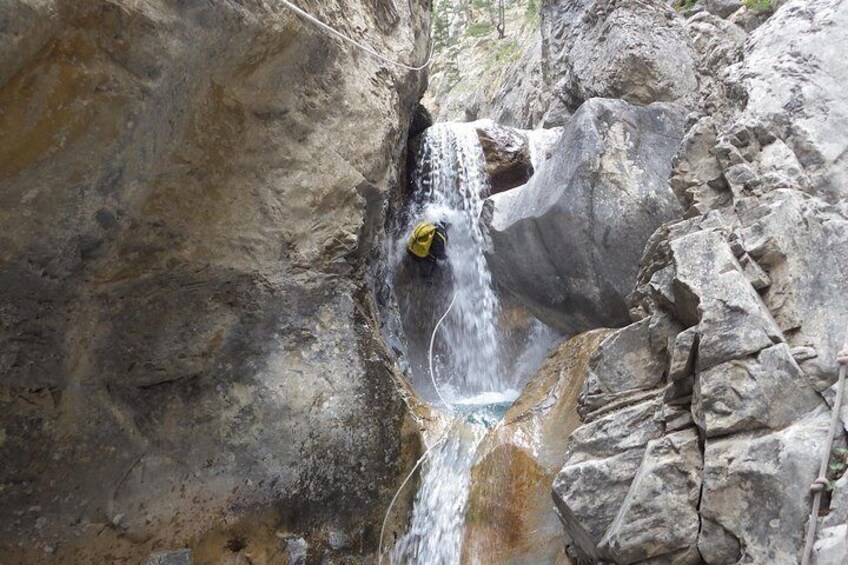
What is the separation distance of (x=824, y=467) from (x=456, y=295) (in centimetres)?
713

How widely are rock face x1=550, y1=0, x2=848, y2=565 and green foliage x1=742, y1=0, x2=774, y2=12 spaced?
4685 millimetres

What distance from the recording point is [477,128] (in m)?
11.6

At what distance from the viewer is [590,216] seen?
761cm

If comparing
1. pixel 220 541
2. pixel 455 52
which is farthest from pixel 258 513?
pixel 455 52

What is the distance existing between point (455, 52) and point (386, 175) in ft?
75.1

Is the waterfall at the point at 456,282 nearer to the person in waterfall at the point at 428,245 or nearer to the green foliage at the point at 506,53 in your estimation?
the person in waterfall at the point at 428,245

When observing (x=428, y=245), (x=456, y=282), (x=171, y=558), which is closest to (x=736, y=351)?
(x=171, y=558)

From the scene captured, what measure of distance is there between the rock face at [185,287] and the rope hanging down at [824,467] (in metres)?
3.92

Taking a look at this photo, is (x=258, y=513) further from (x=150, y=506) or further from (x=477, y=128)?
(x=477, y=128)

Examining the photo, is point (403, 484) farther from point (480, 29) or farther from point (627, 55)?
point (480, 29)

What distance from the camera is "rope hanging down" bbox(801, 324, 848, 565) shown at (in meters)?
2.95

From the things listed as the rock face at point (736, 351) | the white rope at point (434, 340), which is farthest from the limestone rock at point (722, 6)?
the white rope at point (434, 340)

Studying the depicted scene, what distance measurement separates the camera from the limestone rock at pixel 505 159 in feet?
36.2

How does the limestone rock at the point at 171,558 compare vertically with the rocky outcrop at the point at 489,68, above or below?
below
